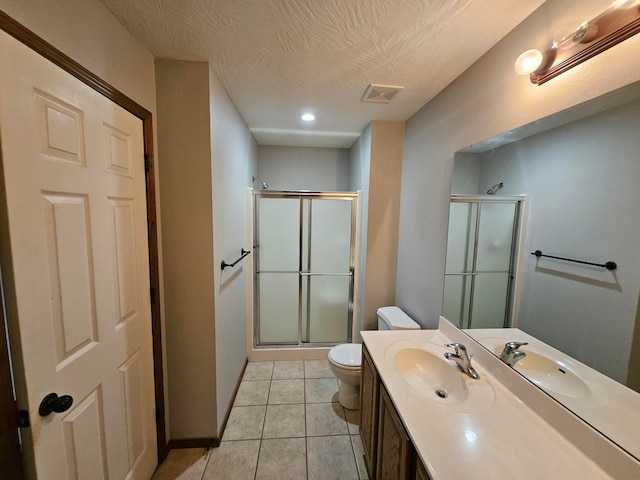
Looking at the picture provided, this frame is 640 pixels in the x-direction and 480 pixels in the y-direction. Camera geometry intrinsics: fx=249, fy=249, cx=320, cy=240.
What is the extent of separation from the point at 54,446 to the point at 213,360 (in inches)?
30.5

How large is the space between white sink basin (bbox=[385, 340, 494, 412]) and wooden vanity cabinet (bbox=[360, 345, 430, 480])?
147mm

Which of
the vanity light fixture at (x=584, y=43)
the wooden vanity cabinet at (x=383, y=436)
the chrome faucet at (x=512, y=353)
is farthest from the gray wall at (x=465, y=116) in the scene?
the wooden vanity cabinet at (x=383, y=436)

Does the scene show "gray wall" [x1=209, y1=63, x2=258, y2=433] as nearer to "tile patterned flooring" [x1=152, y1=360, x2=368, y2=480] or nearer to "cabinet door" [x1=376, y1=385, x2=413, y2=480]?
"tile patterned flooring" [x1=152, y1=360, x2=368, y2=480]

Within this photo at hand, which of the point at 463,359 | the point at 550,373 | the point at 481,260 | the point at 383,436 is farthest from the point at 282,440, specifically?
the point at 481,260

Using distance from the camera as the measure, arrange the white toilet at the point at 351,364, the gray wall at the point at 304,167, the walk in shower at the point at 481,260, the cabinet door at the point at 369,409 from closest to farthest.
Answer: the walk in shower at the point at 481,260, the cabinet door at the point at 369,409, the white toilet at the point at 351,364, the gray wall at the point at 304,167

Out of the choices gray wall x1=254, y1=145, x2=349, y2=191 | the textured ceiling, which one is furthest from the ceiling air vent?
gray wall x1=254, y1=145, x2=349, y2=191

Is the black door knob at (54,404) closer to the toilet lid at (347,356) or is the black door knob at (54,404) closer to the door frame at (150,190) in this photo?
the door frame at (150,190)

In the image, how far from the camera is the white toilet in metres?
1.92

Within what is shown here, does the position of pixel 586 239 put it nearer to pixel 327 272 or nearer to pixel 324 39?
pixel 324 39

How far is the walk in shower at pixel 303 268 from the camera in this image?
274cm

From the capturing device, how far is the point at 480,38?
1.18 meters

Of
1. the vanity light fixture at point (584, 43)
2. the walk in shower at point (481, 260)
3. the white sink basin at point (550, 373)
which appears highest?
the vanity light fixture at point (584, 43)

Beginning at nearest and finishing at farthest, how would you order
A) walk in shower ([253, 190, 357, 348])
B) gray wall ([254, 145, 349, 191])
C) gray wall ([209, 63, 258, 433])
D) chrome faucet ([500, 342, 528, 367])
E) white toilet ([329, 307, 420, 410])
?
1. chrome faucet ([500, 342, 528, 367])
2. gray wall ([209, 63, 258, 433])
3. white toilet ([329, 307, 420, 410])
4. walk in shower ([253, 190, 357, 348])
5. gray wall ([254, 145, 349, 191])

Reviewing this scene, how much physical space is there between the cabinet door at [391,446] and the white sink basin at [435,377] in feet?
0.47
